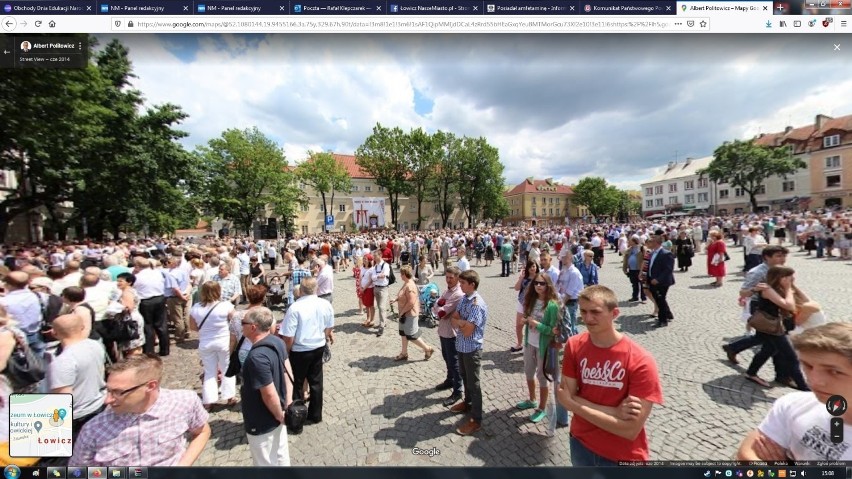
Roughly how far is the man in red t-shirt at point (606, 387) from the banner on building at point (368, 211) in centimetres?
3232

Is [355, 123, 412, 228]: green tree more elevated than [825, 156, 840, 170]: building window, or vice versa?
[355, 123, 412, 228]: green tree

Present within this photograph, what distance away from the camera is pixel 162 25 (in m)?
2.30

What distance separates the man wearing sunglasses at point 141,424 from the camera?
1.45 meters

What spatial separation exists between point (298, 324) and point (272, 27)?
285 centimetres

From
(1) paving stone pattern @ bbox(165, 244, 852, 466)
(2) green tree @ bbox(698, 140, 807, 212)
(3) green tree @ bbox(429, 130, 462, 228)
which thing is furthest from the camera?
(3) green tree @ bbox(429, 130, 462, 228)

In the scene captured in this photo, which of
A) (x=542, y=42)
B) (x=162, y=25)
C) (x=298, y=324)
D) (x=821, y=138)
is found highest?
(x=821, y=138)

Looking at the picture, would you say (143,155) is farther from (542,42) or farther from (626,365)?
(626,365)

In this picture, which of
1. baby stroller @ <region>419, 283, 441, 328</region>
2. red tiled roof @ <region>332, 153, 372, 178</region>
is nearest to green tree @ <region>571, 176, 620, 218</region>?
red tiled roof @ <region>332, 153, 372, 178</region>

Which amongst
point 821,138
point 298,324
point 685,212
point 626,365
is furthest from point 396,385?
point 821,138

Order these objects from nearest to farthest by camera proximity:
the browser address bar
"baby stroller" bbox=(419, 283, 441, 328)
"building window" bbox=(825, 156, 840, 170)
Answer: the browser address bar → "baby stroller" bbox=(419, 283, 441, 328) → "building window" bbox=(825, 156, 840, 170)

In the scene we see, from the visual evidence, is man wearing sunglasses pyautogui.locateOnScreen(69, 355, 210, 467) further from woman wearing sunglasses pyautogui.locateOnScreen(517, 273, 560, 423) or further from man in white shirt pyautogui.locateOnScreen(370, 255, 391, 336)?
man in white shirt pyautogui.locateOnScreen(370, 255, 391, 336)

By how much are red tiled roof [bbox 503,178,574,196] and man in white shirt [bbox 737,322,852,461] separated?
69.5 m

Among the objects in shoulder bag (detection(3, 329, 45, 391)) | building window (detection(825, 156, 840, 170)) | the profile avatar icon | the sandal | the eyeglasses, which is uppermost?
building window (detection(825, 156, 840, 170))

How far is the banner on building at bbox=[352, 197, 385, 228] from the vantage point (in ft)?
108
